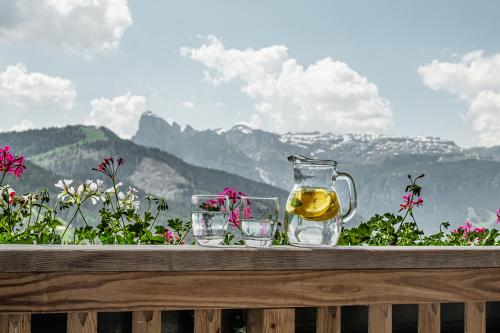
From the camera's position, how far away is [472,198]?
526 ft

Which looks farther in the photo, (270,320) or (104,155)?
(104,155)

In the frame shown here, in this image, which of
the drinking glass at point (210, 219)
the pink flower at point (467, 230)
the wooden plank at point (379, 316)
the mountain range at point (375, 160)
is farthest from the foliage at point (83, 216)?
the mountain range at point (375, 160)

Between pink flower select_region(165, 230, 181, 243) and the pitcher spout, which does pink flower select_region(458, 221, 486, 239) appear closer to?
pink flower select_region(165, 230, 181, 243)

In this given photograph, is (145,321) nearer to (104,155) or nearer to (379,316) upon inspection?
(379,316)

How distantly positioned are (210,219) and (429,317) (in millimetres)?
574

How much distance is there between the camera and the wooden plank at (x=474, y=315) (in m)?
1.54

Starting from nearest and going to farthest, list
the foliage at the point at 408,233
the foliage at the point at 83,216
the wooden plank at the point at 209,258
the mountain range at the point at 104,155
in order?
the wooden plank at the point at 209,258 → the foliage at the point at 83,216 → the foliage at the point at 408,233 → the mountain range at the point at 104,155

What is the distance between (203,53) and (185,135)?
4362cm

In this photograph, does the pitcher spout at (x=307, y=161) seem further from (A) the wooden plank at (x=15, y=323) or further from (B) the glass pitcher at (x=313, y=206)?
(A) the wooden plank at (x=15, y=323)

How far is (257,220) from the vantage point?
138cm

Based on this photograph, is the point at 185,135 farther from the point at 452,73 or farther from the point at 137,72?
the point at 452,73

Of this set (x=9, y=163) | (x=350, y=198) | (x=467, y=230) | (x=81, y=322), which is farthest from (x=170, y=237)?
(x=467, y=230)

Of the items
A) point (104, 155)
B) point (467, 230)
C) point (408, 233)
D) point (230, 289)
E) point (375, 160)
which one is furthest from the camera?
point (375, 160)

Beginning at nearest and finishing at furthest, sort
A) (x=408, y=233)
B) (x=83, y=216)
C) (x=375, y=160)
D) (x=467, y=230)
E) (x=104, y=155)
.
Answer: (x=83, y=216) < (x=408, y=233) < (x=467, y=230) < (x=104, y=155) < (x=375, y=160)
